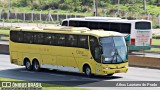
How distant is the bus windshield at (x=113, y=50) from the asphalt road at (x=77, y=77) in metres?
0.98

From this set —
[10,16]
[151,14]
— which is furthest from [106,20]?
[10,16]

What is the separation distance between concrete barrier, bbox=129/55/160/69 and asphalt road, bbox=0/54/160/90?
0.65 meters

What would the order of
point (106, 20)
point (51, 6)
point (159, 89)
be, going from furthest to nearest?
1. point (51, 6)
2. point (106, 20)
3. point (159, 89)

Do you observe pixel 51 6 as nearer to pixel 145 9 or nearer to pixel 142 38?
pixel 145 9

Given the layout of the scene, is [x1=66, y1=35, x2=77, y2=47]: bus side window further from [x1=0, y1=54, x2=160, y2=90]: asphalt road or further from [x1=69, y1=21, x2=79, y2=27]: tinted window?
[x1=69, y1=21, x2=79, y2=27]: tinted window

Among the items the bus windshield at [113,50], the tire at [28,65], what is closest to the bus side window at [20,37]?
the tire at [28,65]

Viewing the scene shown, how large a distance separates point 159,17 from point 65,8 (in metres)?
26.9

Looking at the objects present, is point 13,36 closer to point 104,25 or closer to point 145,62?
point 145,62

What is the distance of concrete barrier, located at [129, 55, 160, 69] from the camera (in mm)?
33656

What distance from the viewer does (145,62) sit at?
3444 cm

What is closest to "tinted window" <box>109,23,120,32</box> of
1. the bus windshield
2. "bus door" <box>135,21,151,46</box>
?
"bus door" <box>135,21,151,46</box>

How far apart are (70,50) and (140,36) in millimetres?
13601

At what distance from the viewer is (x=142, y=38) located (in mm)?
42781

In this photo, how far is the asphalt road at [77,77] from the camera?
25.6 metres
